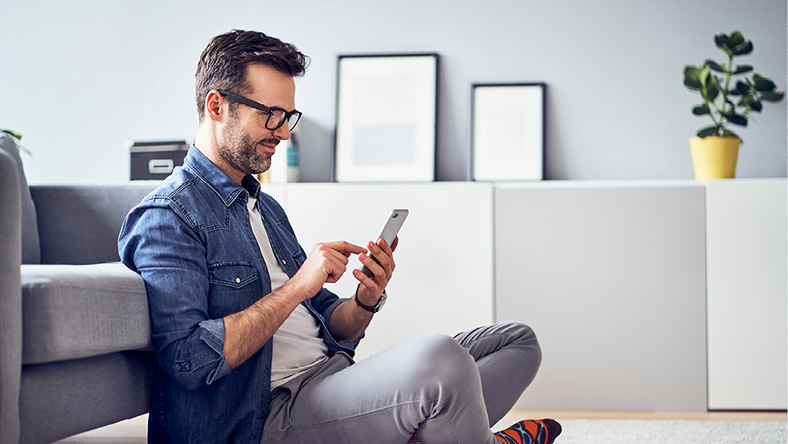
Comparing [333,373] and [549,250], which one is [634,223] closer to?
[549,250]

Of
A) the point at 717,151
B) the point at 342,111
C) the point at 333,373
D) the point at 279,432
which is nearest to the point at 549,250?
the point at 717,151

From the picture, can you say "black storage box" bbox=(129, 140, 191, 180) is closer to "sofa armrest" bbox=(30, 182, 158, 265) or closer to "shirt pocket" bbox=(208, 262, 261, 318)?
"sofa armrest" bbox=(30, 182, 158, 265)

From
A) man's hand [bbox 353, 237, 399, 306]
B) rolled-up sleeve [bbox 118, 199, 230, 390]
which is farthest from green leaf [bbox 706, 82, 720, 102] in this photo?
rolled-up sleeve [bbox 118, 199, 230, 390]

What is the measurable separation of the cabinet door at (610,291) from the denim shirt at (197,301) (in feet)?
4.66

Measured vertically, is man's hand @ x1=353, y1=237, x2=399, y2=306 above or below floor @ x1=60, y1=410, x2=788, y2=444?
above

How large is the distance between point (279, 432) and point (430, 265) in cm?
139

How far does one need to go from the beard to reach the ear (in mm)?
34

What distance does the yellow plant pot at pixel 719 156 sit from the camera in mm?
2535

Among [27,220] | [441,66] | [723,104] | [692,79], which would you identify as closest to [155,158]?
[27,220]

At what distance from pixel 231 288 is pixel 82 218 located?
37.0 inches

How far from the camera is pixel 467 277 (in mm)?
2543

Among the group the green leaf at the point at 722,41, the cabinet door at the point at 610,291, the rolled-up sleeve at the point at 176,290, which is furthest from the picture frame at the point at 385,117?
the rolled-up sleeve at the point at 176,290

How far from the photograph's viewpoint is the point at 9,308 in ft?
3.27

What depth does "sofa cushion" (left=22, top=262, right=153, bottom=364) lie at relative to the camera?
105 cm
